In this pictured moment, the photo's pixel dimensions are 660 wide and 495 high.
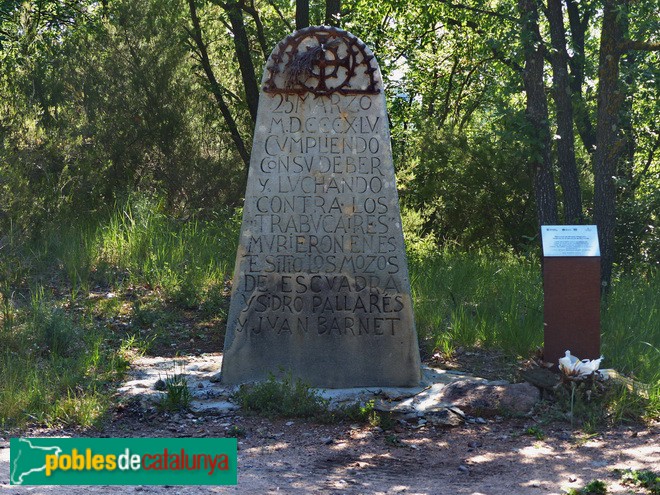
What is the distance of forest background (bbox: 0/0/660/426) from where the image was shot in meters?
8.89

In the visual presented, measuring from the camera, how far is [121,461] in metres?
5.04

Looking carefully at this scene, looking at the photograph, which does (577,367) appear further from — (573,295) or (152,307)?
(152,307)

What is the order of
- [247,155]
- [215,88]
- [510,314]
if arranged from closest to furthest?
1. [510,314]
2. [215,88]
3. [247,155]

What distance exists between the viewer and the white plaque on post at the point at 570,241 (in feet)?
22.1

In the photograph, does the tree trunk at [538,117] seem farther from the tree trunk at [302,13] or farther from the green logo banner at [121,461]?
the green logo banner at [121,461]

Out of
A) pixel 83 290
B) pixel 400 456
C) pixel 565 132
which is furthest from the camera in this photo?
pixel 565 132

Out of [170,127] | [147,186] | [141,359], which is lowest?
[141,359]

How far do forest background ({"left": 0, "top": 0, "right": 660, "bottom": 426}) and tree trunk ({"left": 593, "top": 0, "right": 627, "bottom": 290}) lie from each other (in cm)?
2

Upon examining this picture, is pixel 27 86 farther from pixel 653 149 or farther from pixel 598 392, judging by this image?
pixel 653 149

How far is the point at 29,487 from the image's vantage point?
450cm

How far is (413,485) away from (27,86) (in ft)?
30.2

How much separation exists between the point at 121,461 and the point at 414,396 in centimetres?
237

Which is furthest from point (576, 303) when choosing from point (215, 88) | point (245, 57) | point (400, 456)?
point (215, 88)

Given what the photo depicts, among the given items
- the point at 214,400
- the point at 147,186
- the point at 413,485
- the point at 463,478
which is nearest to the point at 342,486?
the point at 413,485
